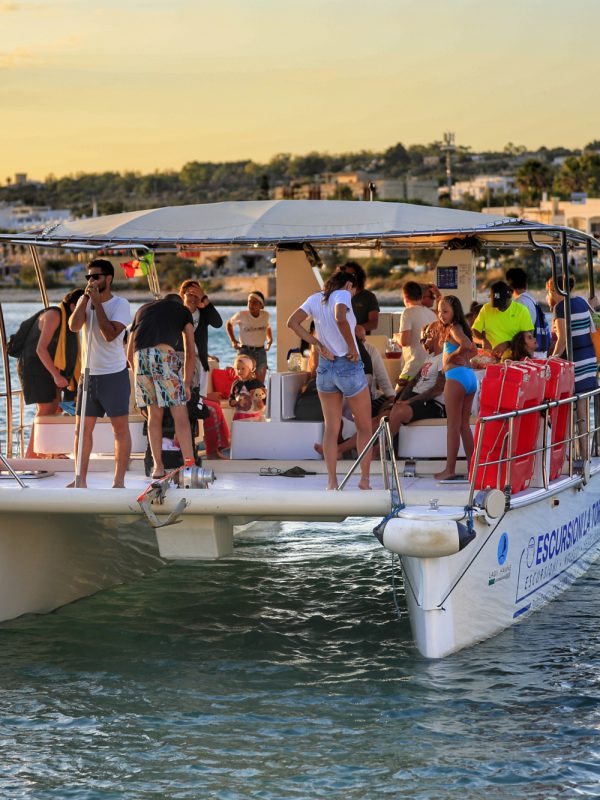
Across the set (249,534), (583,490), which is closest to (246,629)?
(583,490)

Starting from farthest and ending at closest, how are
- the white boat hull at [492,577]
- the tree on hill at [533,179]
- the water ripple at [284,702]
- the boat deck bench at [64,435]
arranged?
the tree on hill at [533,179] < the boat deck bench at [64,435] < the white boat hull at [492,577] < the water ripple at [284,702]

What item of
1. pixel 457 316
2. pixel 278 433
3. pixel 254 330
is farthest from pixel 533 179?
pixel 457 316

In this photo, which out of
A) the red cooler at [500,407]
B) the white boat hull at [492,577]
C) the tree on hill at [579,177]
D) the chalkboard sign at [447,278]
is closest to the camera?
the white boat hull at [492,577]

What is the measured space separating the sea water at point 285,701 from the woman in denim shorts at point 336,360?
1.28 metres

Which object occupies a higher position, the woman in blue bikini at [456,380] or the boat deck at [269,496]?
the woman in blue bikini at [456,380]

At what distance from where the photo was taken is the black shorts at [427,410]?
9.28 metres

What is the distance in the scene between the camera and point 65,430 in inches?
387

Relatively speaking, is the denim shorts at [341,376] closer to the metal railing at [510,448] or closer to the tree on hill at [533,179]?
the metal railing at [510,448]

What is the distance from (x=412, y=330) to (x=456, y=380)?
1880 millimetres

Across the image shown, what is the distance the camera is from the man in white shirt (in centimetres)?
1020

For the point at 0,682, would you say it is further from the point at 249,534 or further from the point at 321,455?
the point at 249,534

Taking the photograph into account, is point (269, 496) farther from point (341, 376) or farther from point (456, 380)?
point (456, 380)

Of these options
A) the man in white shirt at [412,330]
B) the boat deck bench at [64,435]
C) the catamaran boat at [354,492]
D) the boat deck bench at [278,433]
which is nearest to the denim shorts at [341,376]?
the catamaran boat at [354,492]

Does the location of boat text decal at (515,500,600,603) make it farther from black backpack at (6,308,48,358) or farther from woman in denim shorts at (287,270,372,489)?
black backpack at (6,308,48,358)
